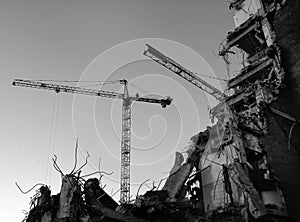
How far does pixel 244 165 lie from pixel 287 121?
4662 millimetres

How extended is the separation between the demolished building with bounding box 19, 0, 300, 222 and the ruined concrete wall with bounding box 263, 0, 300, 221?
0.18 feet

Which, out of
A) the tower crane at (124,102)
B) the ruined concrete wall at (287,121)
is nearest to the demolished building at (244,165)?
the ruined concrete wall at (287,121)

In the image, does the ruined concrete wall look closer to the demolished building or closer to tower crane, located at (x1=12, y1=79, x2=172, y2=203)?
the demolished building

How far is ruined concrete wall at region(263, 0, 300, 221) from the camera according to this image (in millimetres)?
13641

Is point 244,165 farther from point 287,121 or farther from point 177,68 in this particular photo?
point 177,68

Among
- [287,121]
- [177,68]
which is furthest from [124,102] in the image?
[287,121]

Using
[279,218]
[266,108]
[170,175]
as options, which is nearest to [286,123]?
[266,108]

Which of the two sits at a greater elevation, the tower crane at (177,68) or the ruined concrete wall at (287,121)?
the tower crane at (177,68)

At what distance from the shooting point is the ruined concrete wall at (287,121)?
13.6m

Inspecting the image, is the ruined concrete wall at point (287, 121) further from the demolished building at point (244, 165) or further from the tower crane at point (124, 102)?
the tower crane at point (124, 102)

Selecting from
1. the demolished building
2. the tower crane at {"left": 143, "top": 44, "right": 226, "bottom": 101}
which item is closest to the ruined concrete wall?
the demolished building

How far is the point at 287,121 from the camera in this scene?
52.9ft

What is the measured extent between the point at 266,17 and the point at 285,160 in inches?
482

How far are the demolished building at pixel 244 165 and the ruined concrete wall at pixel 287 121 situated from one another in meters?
0.06
